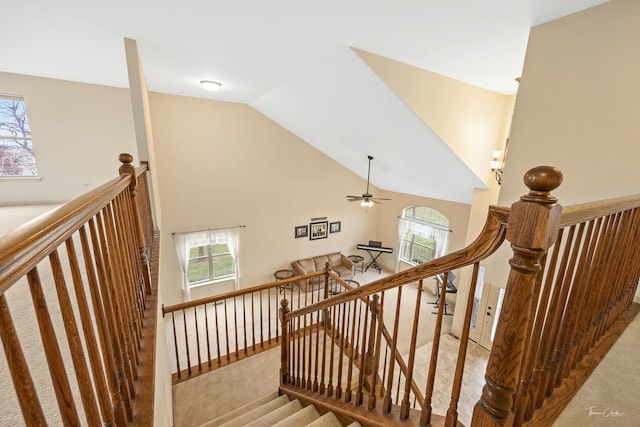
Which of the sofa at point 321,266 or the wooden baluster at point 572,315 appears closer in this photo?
the wooden baluster at point 572,315

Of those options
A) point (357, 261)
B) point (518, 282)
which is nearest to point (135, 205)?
point (518, 282)

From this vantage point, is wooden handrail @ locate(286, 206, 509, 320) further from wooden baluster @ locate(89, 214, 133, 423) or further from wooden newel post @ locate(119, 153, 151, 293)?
wooden newel post @ locate(119, 153, 151, 293)

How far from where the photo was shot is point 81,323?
0.72 metres

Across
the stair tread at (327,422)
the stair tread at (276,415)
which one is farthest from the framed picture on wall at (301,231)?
the stair tread at (327,422)

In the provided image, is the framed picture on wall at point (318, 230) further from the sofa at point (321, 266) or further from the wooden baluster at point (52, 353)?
the wooden baluster at point (52, 353)

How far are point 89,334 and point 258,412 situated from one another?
2189 mm

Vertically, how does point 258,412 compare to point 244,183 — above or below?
below

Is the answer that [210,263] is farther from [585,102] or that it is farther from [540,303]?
[585,102]

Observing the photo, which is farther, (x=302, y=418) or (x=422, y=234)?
(x=422, y=234)

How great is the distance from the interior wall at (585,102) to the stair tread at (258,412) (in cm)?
321

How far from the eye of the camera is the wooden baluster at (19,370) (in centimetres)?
42

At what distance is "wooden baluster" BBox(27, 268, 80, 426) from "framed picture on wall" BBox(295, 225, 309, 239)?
6.79m

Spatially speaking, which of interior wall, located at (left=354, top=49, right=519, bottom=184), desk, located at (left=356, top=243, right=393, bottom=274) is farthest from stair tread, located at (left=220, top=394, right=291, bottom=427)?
desk, located at (left=356, top=243, right=393, bottom=274)

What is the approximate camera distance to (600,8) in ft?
6.63
